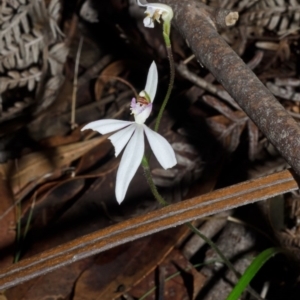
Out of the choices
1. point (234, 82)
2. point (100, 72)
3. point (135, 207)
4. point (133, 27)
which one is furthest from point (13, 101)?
point (234, 82)

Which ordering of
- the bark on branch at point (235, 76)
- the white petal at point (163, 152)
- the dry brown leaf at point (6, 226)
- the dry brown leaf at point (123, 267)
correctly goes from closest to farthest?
1. the bark on branch at point (235, 76)
2. the white petal at point (163, 152)
3. the dry brown leaf at point (123, 267)
4. the dry brown leaf at point (6, 226)

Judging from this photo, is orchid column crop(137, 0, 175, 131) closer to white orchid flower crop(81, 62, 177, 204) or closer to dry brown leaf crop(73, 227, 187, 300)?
white orchid flower crop(81, 62, 177, 204)

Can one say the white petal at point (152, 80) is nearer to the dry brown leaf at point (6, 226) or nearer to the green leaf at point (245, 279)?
the green leaf at point (245, 279)

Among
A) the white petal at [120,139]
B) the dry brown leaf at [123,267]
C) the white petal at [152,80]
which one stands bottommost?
the dry brown leaf at [123,267]

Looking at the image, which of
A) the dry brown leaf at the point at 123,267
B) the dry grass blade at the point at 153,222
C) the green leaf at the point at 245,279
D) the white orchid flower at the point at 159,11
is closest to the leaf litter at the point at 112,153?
the dry brown leaf at the point at 123,267

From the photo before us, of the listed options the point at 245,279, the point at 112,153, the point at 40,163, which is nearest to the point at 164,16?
the point at 245,279

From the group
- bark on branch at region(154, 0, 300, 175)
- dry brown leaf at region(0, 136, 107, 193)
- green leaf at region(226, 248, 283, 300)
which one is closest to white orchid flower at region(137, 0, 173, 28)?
bark on branch at region(154, 0, 300, 175)

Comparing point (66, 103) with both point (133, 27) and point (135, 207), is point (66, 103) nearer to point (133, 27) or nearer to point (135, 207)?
point (133, 27)
